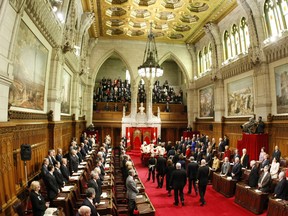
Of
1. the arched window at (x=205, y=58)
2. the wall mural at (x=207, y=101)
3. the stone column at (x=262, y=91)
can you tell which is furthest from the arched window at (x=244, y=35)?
the arched window at (x=205, y=58)

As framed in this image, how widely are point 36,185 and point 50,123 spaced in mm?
4668

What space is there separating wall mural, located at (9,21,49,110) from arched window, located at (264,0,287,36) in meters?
10.0

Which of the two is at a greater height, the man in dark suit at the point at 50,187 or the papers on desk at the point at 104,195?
the man in dark suit at the point at 50,187

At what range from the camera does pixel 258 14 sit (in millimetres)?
11469

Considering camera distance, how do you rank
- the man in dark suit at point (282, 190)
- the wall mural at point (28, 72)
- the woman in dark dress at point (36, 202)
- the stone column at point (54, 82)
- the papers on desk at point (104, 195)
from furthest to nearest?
1. the stone column at point (54, 82)
2. the wall mural at point (28, 72)
3. the man in dark suit at point (282, 190)
4. the papers on desk at point (104, 195)
5. the woman in dark dress at point (36, 202)

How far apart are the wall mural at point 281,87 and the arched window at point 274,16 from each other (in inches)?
69.7

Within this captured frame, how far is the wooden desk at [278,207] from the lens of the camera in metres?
5.19

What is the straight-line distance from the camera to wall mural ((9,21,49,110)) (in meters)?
5.96

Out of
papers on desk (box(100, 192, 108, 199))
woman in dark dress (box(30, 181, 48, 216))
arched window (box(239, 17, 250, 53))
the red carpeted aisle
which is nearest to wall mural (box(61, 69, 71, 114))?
the red carpeted aisle

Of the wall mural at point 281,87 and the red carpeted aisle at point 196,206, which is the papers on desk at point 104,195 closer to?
the red carpeted aisle at point 196,206

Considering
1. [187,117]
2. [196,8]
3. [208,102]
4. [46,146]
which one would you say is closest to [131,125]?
[187,117]

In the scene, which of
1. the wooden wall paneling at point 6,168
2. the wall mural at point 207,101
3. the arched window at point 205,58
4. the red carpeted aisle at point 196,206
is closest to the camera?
the wooden wall paneling at point 6,168

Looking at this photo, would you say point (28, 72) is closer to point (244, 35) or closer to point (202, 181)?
point (202, 181)

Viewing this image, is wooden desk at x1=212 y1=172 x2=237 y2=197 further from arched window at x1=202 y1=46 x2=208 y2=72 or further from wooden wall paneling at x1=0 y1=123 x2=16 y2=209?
arched window at x1=202 y1=46 x2=208 y2=72
